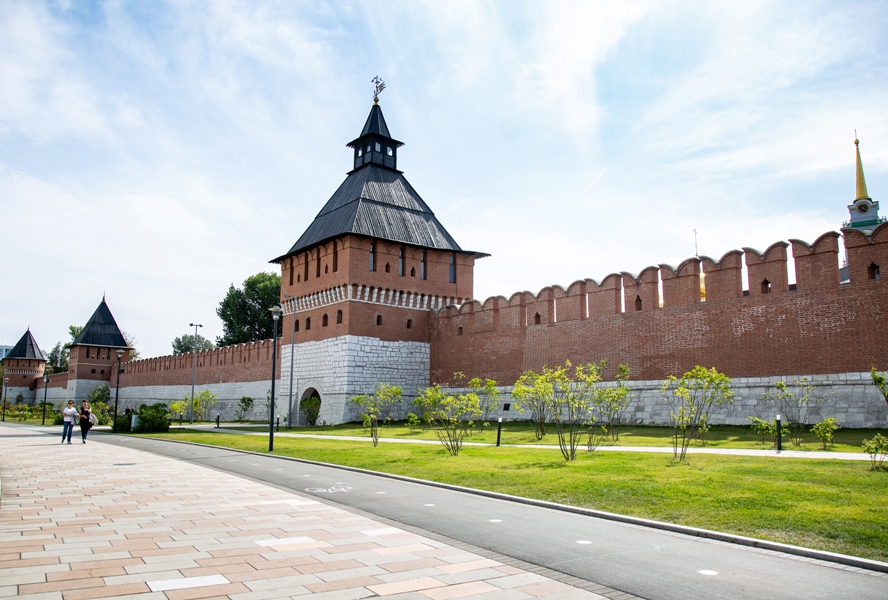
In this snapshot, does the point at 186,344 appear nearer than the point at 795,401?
No

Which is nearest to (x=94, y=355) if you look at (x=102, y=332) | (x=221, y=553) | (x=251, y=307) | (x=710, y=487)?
(x=102, y=332)

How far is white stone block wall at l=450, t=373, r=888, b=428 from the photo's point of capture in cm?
1605

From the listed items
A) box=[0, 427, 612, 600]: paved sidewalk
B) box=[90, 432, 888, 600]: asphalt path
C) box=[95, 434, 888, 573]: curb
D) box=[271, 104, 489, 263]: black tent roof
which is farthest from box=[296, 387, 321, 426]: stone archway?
box=[0, 427, 612, 600]: paved sidewalk

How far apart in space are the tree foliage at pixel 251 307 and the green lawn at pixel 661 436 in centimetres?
3327

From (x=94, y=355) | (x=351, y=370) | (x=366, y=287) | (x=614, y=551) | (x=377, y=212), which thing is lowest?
(x=614, y=551)

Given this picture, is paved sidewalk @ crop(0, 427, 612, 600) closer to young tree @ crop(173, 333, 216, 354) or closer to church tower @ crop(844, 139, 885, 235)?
church tower @ crop(844, 139, 885, 235)

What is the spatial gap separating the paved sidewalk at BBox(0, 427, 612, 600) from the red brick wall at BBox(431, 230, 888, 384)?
576 inches

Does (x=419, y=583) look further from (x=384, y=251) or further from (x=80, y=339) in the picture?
(x=80, y=339)

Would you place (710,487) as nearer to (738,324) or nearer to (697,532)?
(697,532)

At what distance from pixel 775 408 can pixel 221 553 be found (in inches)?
644

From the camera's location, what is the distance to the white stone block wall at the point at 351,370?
2847cm

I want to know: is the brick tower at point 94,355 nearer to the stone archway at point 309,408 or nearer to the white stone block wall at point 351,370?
the white stone block wall at point 351,370

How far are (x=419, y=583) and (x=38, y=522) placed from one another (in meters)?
4.67

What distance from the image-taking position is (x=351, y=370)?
28344 millimetres
